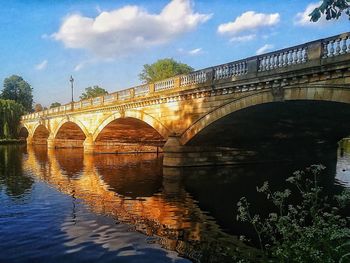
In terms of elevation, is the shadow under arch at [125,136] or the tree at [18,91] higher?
the tree at [18,91]

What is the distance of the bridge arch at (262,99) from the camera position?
11.9m

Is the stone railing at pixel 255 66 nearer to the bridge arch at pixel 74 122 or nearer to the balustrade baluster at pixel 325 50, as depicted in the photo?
the balustrade baluster at pixel 325 50

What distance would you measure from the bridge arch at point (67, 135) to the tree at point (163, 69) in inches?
1311

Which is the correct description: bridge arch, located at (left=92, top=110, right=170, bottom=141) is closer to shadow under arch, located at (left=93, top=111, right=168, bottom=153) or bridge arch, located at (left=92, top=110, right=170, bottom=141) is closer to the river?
shadow under arch, located at (left=93, top=111, right=168, bottom=153)

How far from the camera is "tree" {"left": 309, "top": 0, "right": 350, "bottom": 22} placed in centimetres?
392

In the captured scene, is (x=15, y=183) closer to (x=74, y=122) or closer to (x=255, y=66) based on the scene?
(x=255, y=66)

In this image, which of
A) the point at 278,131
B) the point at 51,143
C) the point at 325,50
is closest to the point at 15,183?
the point at 325,50

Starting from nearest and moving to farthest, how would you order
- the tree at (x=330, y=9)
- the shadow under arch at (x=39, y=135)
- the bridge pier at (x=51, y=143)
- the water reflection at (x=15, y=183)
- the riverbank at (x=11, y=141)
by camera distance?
1. the tree at (x=330, y=9)
2. the water reflection at (x=15, y=183)
3. the bridge pier at (x=51, y=143)
4. the riverbank at (x=11, y=141)
5. the shadow under arch at (x=39, y=135)

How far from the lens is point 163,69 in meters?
76.7

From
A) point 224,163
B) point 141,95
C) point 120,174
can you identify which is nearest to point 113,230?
point 120,174

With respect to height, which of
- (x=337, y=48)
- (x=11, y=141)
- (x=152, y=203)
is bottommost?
(x=152, y=203)

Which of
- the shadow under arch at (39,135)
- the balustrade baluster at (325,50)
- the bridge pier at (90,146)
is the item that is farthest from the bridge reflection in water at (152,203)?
the shadow under arch at (39,135)

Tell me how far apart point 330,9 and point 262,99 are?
10.9 metres

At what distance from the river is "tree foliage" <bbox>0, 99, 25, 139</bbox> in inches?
1674
